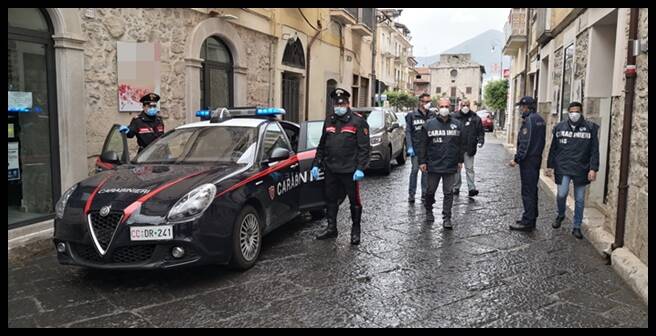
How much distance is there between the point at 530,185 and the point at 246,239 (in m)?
3.57

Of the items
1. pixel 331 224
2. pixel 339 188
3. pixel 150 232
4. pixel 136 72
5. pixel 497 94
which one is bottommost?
pixel 331 224

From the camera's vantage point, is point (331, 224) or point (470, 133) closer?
point (331, 224)

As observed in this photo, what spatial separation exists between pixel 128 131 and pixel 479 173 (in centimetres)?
768

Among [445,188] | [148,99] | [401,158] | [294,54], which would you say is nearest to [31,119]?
[148,99]

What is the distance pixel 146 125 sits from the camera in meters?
7.48

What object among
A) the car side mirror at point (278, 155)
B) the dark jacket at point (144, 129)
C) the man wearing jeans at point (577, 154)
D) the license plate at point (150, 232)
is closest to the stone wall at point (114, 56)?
the dark jacket at point (144, 129)

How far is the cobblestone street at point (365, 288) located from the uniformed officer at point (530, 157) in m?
0.25

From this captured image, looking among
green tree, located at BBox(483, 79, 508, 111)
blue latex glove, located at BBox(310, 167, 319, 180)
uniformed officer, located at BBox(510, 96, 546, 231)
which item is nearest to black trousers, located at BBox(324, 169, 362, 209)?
blue latex glove, located at BBox(310, 167, 319, 180)

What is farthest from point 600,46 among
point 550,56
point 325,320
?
point 325,320

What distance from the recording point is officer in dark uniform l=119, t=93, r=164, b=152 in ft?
24.2

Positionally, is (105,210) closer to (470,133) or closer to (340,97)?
(340,97)

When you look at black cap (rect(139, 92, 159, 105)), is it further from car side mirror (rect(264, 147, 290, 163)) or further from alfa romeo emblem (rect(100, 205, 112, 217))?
alfa romeo emblem (rect(100, 205, 112, 217))

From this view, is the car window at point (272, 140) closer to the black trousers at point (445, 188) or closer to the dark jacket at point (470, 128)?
the black trousers at point (445, 188)

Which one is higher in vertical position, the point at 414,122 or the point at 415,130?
the point at 414,122
